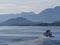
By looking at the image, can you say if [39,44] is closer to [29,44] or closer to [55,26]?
[29,44]

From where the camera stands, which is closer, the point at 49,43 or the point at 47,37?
the point at 49,43

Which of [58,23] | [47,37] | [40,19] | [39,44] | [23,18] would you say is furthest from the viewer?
[40,19]

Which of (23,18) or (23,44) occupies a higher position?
(23,18)

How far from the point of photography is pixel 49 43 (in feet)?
64.0

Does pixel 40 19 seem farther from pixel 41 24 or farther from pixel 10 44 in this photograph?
pixel 10 44

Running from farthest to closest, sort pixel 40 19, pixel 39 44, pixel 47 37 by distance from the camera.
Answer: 1. pixel 40 19
2. pixel 47 37
3. pixel 39 44

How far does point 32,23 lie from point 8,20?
5056 mm

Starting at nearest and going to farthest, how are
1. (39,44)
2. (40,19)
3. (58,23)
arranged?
(39,44) < (58,23) < (40,19)

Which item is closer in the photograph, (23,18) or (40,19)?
(23,18)

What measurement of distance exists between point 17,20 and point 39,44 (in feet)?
92.3

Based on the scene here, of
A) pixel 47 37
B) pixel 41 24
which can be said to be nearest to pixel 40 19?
pixel 41 24

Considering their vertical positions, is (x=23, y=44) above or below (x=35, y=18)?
below

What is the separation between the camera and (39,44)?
1931 centimetres

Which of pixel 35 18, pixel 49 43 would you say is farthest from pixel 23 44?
pixel 35 18
